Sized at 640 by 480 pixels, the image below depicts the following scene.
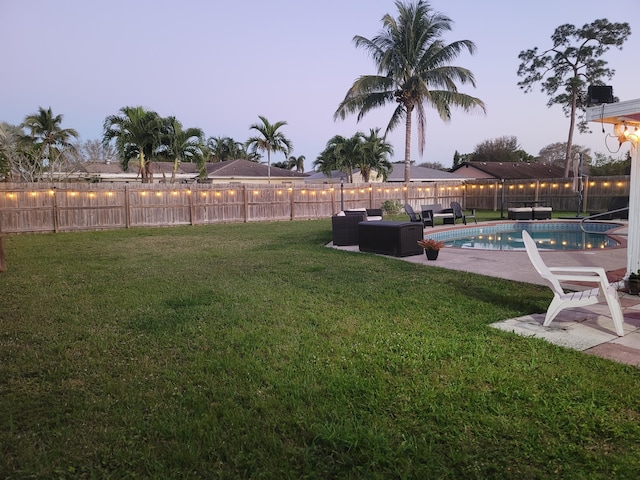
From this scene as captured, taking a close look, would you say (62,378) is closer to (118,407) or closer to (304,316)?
(118,407)

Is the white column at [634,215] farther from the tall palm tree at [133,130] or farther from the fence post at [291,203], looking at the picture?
the tall palm tree at [133,130]

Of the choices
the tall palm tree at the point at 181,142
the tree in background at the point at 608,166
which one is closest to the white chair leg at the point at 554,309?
the tall palm tree at the point at 181,142

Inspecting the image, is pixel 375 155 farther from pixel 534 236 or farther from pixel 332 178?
pixel 534 236

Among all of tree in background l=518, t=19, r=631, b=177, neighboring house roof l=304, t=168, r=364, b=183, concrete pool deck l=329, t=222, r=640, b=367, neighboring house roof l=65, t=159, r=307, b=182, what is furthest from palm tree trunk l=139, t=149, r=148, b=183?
tree in background l=518, t=19, r=631, b=177

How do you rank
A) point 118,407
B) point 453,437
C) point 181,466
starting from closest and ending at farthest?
1. point 181,466
2. point 453,437
3. point 118,407

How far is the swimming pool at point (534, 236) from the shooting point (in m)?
11.9

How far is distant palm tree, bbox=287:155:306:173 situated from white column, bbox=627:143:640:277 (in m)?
54.7

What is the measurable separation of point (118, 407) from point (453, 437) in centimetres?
225

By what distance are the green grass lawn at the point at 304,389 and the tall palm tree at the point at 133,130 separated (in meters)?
19.3

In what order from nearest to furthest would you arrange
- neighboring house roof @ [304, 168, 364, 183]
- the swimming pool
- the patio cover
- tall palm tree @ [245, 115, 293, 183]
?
the patio cover → the swimming pool → tall palm tree @ [245, 115, 293, 183] → neighboring house roof @ [304, 168, 364, 183]

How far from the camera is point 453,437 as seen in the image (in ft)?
8.17

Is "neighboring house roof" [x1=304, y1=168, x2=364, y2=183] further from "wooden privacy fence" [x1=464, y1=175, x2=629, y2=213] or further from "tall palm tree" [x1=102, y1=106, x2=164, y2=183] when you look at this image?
"tall palm tree" [x1=102, y1=106, x2=164, y2=183]

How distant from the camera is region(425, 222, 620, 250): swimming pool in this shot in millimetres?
11922

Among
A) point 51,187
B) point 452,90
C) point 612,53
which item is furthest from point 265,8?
point 612,53
